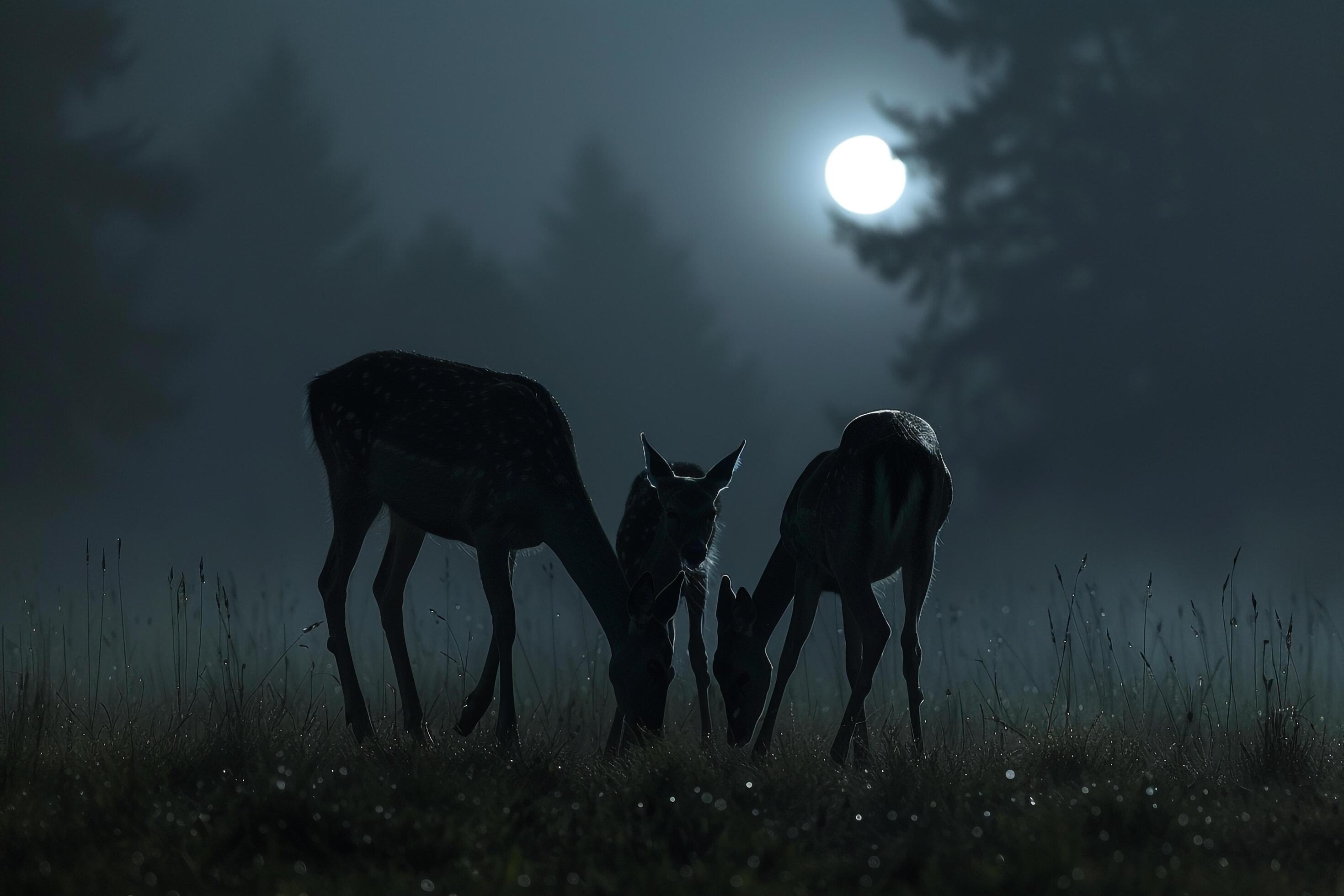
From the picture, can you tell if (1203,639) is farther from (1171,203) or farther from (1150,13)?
(1150,13)

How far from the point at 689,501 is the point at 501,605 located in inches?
57.4

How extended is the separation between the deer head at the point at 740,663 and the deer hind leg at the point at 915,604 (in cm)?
96

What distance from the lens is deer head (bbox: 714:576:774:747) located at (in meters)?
7.13

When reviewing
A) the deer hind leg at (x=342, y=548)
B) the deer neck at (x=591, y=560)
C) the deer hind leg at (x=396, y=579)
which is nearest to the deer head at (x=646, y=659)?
the deer neck at (x=591, y=560)

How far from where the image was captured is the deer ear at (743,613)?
7.16 meters

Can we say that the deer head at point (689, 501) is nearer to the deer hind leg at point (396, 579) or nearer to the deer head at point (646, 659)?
the deer head at point (646, 659)

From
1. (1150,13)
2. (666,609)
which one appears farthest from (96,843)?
(1150,13)

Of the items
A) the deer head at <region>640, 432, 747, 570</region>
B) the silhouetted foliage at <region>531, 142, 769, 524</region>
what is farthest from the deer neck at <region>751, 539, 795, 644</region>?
the silhouetted foliage at <region>531, 142, 769, 524</region>

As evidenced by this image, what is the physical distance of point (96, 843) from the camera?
442 centimetres

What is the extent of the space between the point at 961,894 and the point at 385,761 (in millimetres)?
3159

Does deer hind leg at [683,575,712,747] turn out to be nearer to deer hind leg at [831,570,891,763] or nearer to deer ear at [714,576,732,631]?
deer ear at [714,576,732,631]

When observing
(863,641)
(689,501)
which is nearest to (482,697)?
(689,501)

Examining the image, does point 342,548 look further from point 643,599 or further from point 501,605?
point 643,599

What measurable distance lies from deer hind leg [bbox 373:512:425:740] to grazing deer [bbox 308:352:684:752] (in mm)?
10
